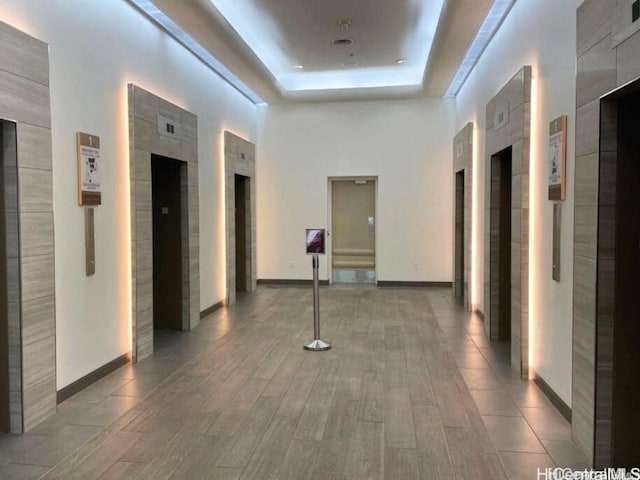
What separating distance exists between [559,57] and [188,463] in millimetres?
3887

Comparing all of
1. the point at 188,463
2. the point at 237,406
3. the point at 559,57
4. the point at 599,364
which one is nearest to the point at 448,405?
the point at 599,364

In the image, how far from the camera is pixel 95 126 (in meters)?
4.63

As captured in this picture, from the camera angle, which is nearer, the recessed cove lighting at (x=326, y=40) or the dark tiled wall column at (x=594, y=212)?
the dark tiled wall column at (x=594, y=212)

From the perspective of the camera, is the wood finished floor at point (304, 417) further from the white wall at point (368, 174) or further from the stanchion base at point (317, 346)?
the white wall at point (368, 174)

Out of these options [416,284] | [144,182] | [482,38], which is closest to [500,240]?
[482,38]

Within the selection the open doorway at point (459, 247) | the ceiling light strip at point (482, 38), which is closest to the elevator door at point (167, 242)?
the ceiling light strip at point (482, 38)

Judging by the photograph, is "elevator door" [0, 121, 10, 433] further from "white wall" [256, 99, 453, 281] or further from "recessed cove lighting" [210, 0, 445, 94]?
"white wall" [256, 99, 453, 281]

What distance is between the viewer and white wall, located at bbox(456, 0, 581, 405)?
3692 millimetres

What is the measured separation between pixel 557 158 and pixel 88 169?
3.87 m

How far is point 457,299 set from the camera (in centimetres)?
882

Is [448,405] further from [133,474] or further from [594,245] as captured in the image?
[133,474]

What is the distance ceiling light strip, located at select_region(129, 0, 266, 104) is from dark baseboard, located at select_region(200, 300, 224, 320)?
3566 mm

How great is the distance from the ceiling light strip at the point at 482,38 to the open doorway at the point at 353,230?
3447mm

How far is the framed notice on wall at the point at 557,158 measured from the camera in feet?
12.2
